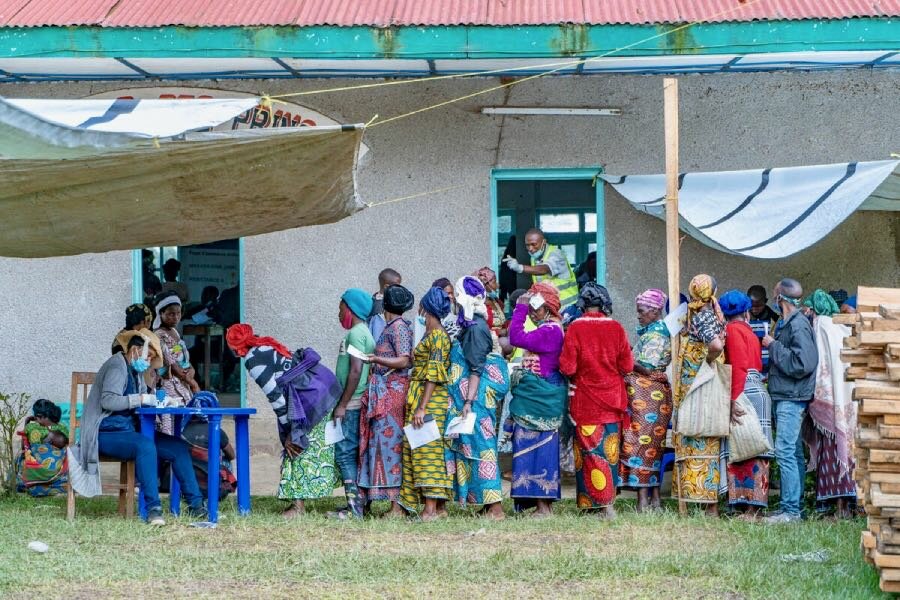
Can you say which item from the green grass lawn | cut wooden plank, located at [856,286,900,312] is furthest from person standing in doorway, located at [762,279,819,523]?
cut wooden plank, located at [856,286,900,312]

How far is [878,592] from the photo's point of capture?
602cm

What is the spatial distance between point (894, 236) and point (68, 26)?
6.61 metres

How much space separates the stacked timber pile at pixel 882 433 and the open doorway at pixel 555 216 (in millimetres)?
4321

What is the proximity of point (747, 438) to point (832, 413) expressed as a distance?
23.0 inches

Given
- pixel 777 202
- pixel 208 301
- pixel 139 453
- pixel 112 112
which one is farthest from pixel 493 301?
pixel 112 112

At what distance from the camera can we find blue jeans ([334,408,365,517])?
27.6 ft

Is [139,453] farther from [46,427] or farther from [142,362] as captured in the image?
[46,427]

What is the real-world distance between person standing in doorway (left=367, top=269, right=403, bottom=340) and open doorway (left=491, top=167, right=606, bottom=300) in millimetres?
1196

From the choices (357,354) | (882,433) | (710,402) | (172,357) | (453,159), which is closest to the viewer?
(882,433)

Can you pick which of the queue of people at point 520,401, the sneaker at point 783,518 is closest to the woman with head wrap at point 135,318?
the queue of people at point 520,401

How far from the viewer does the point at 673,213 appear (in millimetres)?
8492

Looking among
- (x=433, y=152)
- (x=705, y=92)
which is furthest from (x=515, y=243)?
(x=705, y=92)

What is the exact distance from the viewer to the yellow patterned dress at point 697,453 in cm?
826

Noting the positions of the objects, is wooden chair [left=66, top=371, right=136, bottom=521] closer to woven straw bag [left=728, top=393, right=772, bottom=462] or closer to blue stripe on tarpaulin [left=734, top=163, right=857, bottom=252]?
woven straw bag [left=728, top=393, right=772, bottom=462]
